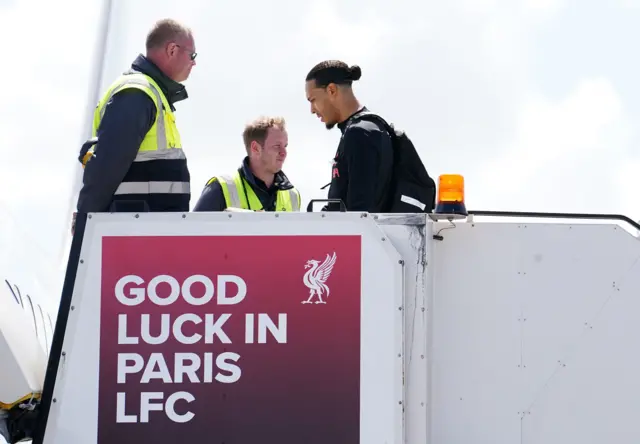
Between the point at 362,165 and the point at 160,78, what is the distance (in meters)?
1.08

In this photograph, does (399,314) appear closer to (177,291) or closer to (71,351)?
(177,291)

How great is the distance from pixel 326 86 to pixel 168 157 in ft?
3.18

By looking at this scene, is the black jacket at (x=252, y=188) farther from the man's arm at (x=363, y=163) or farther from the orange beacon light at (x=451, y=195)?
the orange beacon light at (x=451, y=195)

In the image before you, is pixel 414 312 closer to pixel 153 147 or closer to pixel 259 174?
pixel 153 147

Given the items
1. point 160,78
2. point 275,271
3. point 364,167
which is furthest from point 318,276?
point 160,78

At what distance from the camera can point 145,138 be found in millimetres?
5180

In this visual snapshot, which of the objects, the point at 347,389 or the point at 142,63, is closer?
the point at 347,389

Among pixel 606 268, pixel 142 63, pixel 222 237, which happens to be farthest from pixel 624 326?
pixel 142 63

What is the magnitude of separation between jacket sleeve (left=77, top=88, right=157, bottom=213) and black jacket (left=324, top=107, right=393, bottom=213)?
0.93m

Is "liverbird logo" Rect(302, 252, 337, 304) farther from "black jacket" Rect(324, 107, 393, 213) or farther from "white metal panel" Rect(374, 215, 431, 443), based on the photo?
"black jacket" Rect(324, 107, 393, 213)

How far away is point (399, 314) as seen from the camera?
456 centimetres

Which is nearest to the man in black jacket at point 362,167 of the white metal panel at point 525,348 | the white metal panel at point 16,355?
the white metal panel at point 525,348

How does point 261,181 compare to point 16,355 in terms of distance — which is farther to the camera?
point 261,181

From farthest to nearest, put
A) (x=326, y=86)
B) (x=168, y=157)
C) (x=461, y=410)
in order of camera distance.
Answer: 1. (x=326, y=86)
2. (x=168, y=157)
3. (x=461, y=410)
